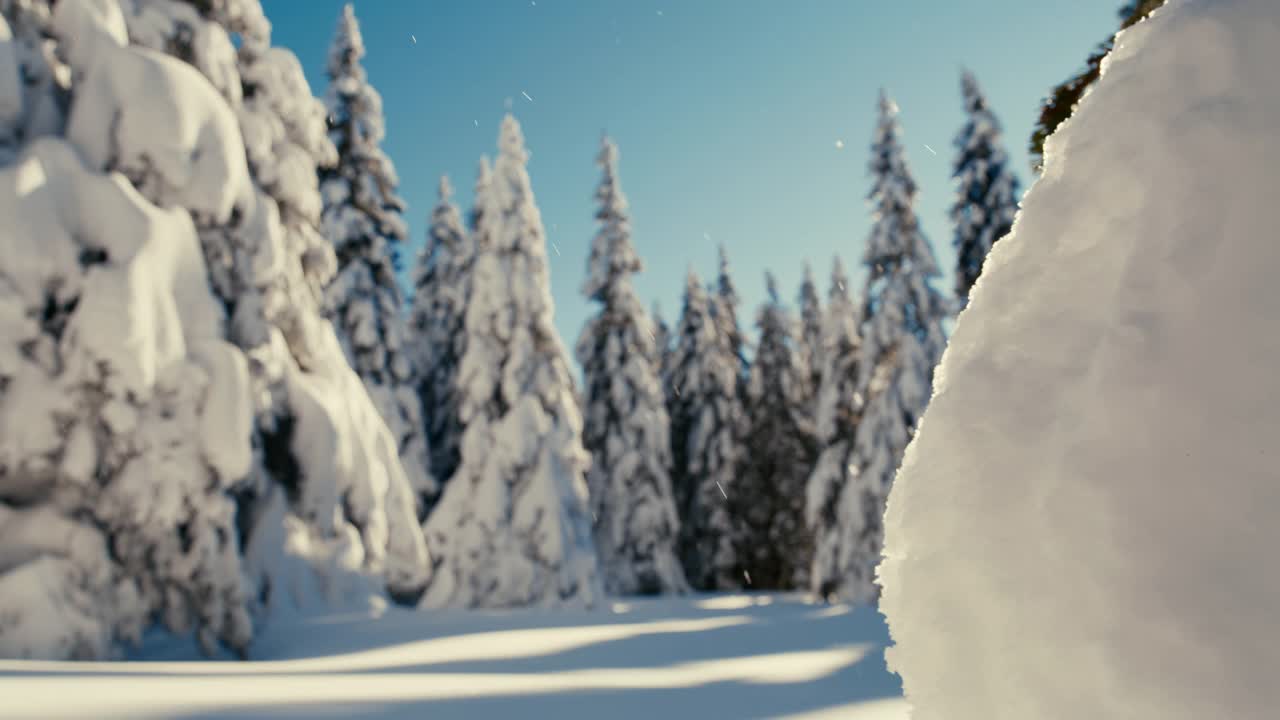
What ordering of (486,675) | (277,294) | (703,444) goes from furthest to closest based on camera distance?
1. (703,444)
2. (277,294)
3. (486,675)

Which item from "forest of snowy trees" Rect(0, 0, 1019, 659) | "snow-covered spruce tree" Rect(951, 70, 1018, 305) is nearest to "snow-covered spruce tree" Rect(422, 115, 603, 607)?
"forest of snowy trees" Rect(0, 0, 1019, 659)

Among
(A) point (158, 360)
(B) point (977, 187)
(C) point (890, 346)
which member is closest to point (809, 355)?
(C) point (890, 346)

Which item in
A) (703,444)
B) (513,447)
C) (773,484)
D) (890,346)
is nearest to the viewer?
(513,447)

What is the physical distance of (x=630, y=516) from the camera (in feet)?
82.7

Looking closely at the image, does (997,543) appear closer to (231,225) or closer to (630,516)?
(231,225)

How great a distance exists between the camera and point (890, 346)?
64.1ft

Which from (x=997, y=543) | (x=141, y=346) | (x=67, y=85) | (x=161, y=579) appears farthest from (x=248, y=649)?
(x=997, y=543)

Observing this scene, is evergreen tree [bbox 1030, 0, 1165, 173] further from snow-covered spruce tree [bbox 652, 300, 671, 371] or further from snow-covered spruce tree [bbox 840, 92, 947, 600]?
snow-covered spruce tree [bbox 652, 300, 671, 371]

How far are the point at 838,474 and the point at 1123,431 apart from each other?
21.0 metres

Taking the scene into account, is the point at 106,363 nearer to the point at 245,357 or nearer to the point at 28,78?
the point at 245,357

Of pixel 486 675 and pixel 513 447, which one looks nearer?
pixel 486 675

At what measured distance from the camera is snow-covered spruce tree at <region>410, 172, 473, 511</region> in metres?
24.1

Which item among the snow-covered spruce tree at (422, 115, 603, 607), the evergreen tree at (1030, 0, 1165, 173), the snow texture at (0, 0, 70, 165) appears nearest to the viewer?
the evergreen tree at (1030, 0, 1165, 173)

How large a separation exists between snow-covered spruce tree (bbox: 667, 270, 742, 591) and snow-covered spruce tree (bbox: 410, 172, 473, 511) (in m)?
8.85
